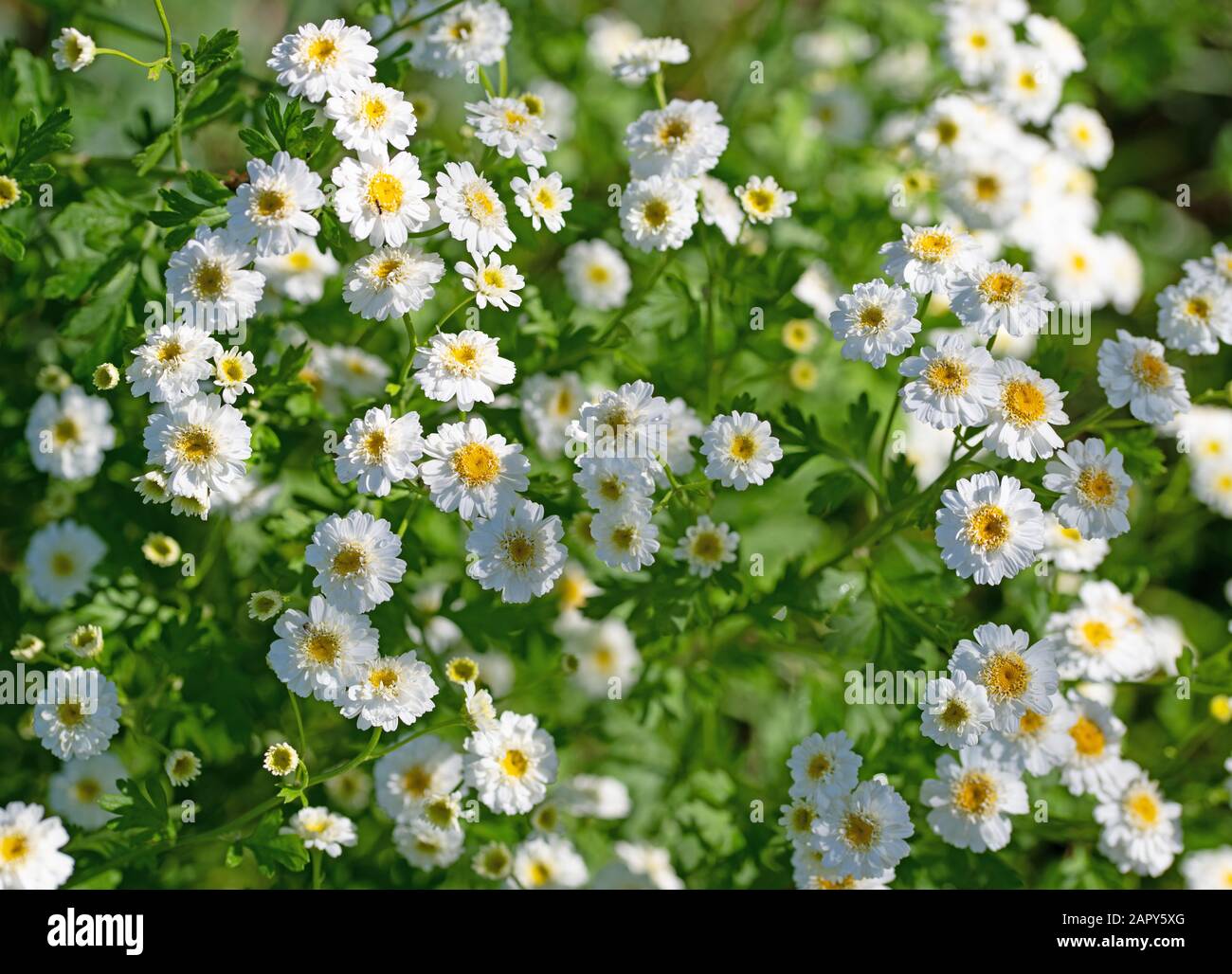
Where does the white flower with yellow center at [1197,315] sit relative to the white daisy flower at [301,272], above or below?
below

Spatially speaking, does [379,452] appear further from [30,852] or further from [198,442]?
[30,852]

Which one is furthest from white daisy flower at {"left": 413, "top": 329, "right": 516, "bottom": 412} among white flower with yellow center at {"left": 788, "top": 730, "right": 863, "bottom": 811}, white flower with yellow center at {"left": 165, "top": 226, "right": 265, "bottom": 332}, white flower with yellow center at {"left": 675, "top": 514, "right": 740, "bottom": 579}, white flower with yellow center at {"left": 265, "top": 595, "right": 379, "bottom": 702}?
white flower with yellow center at {"left": 788, "top": 730, "right": 863, "bottom": 811}

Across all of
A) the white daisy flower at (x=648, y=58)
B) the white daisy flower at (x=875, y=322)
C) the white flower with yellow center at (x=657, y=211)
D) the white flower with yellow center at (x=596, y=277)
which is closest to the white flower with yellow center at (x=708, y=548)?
the white daisy flower at (x=875, y=322)

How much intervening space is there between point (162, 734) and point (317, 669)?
0.81 meters

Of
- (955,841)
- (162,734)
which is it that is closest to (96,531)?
(162,734)

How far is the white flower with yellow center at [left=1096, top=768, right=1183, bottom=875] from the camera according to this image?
11.6 feet

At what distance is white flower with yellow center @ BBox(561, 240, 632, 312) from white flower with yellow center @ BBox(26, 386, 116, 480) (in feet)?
5.64

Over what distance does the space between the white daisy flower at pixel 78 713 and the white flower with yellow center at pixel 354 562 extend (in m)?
0.78

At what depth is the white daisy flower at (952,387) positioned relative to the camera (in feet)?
9.57

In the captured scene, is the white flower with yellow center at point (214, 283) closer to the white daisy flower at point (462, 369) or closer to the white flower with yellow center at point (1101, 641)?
the white daisy flower at point (462, 369)

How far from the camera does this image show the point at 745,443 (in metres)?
3.02

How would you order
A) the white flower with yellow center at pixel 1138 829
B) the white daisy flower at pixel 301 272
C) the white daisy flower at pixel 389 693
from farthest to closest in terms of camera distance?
1. the white daisy flower at pixel 301 272
2. the white flower with yellow center at pixel 1138 829
3. the white daisy flower at pixel 389 693

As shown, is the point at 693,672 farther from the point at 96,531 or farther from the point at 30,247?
the point at 30,247

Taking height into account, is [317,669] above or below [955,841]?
above
